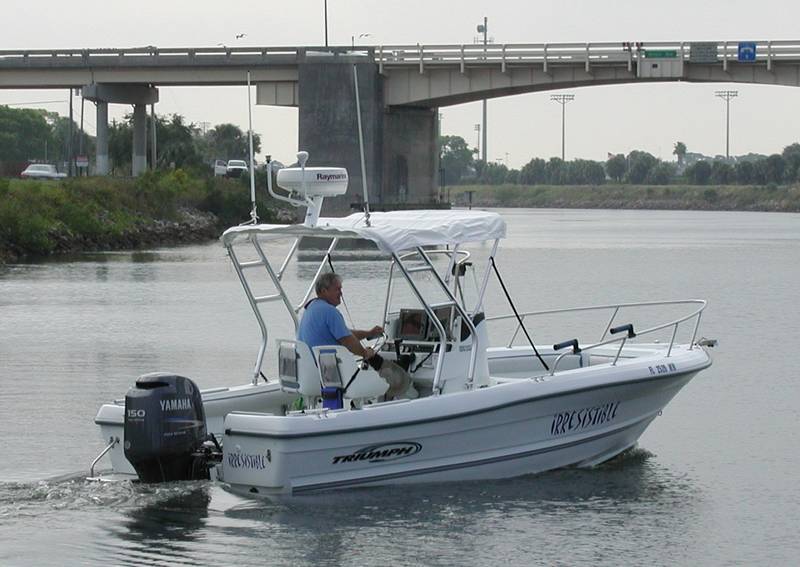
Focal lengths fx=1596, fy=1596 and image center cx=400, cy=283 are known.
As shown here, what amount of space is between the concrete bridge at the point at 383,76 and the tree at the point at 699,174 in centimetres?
10260

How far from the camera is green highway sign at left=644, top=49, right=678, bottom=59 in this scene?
222 ft

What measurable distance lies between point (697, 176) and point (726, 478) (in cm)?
16806

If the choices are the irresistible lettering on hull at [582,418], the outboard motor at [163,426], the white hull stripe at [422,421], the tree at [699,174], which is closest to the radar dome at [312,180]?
the outboard motor at [163,426]

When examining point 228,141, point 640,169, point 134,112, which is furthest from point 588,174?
point 134,112

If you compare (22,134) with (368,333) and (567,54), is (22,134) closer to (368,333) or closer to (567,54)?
(567,54)

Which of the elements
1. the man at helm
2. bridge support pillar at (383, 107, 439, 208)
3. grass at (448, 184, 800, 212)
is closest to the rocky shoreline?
bridge support pillar at (383, 107, 439, 208)

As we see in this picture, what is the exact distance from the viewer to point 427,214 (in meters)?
13.7

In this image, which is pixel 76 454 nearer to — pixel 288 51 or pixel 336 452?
pixel 336 452

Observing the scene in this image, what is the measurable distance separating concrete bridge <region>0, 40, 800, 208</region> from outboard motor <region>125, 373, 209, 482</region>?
2247 inches

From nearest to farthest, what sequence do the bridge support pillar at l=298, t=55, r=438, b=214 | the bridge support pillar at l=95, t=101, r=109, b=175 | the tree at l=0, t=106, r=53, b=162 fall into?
the bridge support pillar at l=298, t=55, r=438, b=214 < the bridge support pillar at l=95, t=101, r=109, b=175 < the tree at l=0, t=106, r=53, b=162

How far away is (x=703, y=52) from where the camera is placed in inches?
2648

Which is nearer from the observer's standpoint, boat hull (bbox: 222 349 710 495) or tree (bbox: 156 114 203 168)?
boat hull (bbox: 222 349 710 495)

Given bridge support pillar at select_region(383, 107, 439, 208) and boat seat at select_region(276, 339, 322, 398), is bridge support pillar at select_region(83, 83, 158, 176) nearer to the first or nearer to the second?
bridge support pillar at select_region(383, 107, 439, 208)

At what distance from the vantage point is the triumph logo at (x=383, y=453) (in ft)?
41.7
